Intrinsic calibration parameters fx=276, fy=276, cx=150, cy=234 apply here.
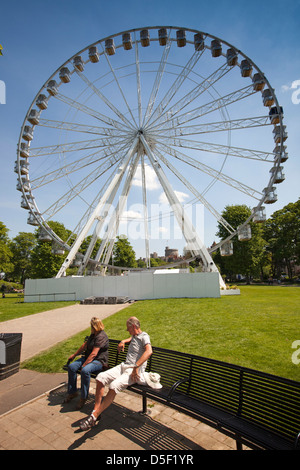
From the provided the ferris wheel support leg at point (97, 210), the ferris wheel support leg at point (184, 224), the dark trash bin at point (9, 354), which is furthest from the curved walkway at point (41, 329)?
the ferris wheel support leg at point (184, 224)

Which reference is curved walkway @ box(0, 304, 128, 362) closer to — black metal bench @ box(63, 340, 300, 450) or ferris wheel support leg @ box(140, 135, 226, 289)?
black metal bench @ box(63, 340, 300, 450)

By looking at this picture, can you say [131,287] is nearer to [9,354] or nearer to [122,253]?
[9,354]

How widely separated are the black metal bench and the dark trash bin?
2314mm

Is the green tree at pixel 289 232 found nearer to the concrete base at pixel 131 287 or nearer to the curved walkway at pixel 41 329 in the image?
the concrete base at pixel 131 287

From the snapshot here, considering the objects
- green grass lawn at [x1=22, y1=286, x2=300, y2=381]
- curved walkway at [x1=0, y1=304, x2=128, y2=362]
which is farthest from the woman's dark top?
curved walkway at [x1=0, y1=304, x2=128, y2=362]

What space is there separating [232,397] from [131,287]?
1769 centimetres

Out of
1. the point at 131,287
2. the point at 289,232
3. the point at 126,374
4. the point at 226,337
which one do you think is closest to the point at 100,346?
the point at 126,374

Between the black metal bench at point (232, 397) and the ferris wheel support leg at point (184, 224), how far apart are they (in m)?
16.5

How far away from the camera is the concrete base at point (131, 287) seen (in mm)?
19891

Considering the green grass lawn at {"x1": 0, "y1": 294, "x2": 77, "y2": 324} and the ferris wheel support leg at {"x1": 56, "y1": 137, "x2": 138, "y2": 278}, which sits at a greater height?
the ferris wheel support leg at {"x1": 56, "y1": 137, "x2": 138, "y2": 278}

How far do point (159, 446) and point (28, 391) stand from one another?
2.90 m

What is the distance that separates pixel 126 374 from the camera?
407cm

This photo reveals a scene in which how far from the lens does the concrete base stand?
19891 millimetres
